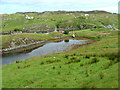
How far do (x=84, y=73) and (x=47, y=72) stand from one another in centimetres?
662

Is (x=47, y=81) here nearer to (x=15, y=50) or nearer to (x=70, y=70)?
(x=70, y=70)

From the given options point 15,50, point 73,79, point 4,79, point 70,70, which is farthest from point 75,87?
point 15,50

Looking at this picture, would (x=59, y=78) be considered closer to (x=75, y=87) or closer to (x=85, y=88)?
(x=75, y=87)

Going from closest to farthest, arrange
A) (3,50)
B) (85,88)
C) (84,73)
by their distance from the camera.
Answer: (85,88), (84,73), (3,50)

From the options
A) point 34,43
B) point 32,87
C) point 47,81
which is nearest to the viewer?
point 32,87

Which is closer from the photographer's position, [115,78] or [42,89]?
[115,78]

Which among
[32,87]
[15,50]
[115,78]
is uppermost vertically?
Answer: [115,78]

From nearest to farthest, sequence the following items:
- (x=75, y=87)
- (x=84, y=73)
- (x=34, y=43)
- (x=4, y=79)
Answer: (x=75, y=87)
(x=84, y=73)
(x=4, y=79)
(x=34, y=43)

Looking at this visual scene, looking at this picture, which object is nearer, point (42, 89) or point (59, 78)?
point (42, 89)

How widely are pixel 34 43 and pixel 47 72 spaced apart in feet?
301

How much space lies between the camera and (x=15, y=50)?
96.6 meters

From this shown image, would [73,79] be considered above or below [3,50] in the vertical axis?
above

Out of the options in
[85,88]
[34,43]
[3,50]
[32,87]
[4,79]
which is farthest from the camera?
[34,43]

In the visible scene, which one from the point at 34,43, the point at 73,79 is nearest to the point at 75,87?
the point at 73,79
